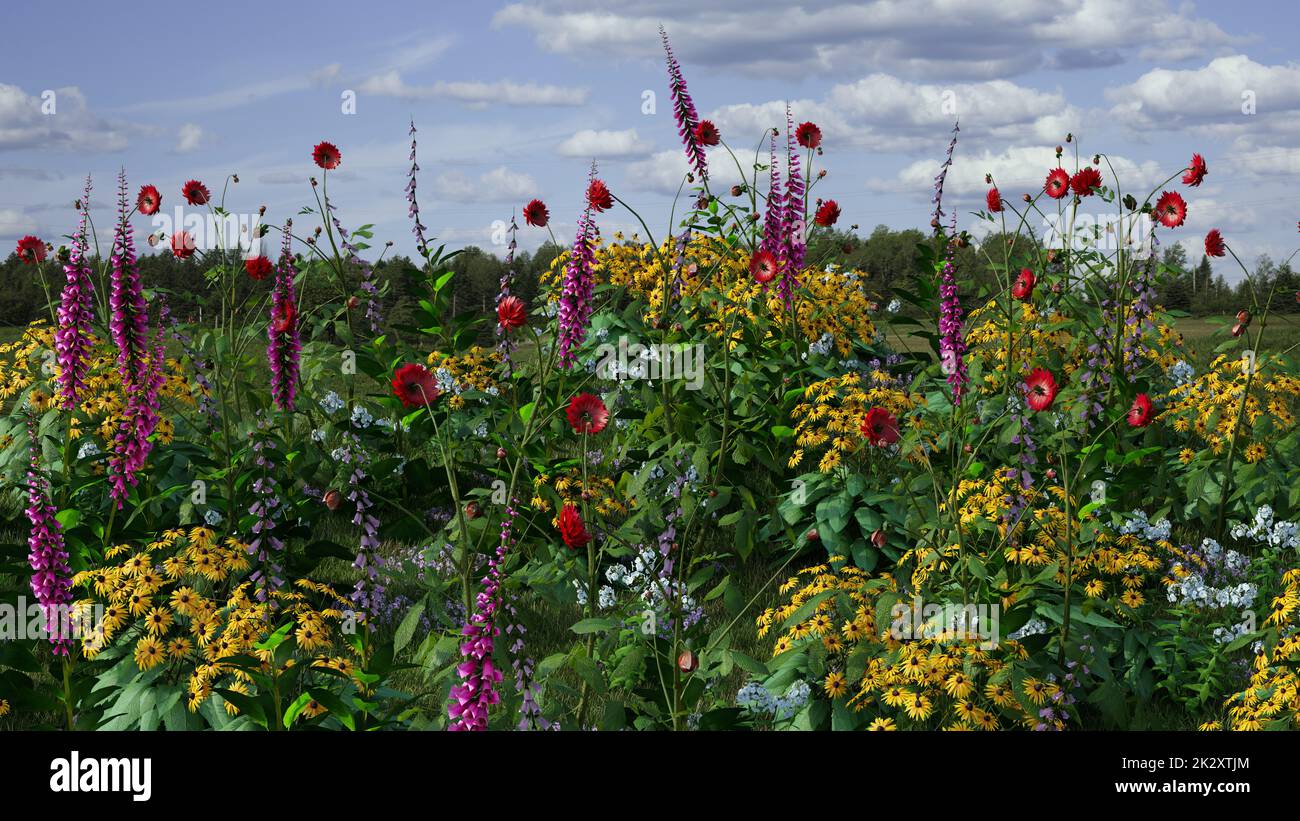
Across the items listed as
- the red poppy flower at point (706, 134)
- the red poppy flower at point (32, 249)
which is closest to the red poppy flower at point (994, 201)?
the red poppy flower at point (706, 134)

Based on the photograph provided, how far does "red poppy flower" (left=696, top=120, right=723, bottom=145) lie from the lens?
6163 mm

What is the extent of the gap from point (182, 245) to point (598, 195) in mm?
2748

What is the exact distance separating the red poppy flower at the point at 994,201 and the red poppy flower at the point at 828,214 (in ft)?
3.08

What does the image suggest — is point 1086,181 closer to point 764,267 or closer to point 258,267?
point 764,267

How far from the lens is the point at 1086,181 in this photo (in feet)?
22.7

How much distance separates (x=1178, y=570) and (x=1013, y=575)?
0.67 meters

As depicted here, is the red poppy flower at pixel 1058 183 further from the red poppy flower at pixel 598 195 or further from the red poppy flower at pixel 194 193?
the red poppy flower at pixel 194 193

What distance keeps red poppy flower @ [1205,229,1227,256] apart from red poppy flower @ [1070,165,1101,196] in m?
0.71

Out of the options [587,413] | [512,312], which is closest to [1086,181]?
[512,312]

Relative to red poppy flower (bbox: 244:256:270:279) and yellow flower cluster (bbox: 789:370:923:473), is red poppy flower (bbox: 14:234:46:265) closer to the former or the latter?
red poppy flower (bbox: 244:256:270:279)

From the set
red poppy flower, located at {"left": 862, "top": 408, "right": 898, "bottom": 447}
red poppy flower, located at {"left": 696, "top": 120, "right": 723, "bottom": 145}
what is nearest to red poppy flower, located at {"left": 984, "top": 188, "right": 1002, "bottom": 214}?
red poppy flower, located at {"left": 696, "top": 120, "right": 723, "bottom": 145}

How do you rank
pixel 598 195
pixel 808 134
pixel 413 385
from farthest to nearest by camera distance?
pixel 808 134, pixel 598 195, pixel 413 385

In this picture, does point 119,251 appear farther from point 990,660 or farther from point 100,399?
point 990,660

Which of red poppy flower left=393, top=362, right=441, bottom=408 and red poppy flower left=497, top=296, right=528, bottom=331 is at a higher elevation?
red poppy flower left=497, top=296, right=528, bottom=331
